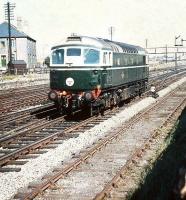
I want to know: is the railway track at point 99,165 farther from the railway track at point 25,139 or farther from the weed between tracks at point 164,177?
the railway track at point 25,139

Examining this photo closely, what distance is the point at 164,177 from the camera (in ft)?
30.2

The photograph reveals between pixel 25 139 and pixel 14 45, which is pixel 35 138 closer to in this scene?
pixel 25 139

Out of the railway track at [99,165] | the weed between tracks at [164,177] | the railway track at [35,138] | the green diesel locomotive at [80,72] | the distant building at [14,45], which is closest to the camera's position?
the weed between tracks at [164,177]

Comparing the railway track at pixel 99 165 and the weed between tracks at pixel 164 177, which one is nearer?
the weed between tracks at pixel 164 177

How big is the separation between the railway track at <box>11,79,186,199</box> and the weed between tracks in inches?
28.6

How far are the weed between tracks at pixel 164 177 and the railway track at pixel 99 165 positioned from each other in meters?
0.73

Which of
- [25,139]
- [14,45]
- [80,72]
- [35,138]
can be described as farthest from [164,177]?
[14,45]

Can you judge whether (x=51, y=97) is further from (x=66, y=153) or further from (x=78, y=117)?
(x=66, y=153)

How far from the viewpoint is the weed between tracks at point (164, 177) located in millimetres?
7681

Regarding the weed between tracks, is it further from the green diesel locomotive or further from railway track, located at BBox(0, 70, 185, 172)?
the green diesel locomotive

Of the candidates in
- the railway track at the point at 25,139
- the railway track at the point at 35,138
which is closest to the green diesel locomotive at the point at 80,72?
the railway track at the point at 35,138

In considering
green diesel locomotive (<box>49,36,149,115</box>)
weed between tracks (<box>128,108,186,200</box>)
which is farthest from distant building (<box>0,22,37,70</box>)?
weed between tracks (<box>128,108,186,200</box>)

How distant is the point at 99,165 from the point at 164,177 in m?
3.35

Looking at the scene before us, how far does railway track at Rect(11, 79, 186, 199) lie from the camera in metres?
9.93
